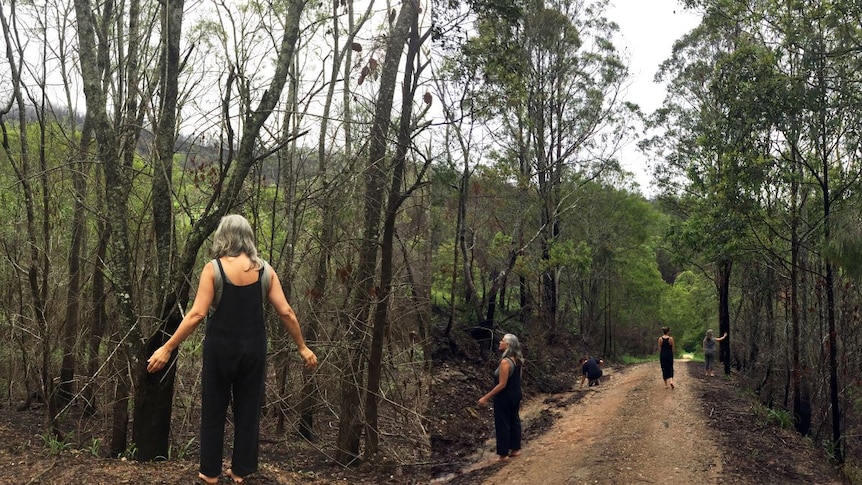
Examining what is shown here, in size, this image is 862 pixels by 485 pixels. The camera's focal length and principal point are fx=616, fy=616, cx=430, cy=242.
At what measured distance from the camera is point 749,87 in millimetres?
12008

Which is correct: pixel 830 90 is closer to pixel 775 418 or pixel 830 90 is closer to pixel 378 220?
pixel 775 418

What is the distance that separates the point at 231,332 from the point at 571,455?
7.22 m

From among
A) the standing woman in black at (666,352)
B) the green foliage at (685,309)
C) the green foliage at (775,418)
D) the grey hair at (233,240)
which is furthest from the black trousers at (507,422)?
the green foliage at (685,309)

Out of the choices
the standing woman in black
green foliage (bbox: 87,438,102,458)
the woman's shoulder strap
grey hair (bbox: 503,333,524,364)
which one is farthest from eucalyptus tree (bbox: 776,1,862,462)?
green foliage (bbox: 87,438,102,458)

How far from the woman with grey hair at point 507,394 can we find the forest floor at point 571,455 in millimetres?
352

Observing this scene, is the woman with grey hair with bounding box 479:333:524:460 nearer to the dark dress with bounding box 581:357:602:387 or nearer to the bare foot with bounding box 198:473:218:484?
the bare foot with bounding box 198:473:218:484

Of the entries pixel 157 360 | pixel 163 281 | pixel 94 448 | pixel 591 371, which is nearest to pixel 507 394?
pixel 163 281

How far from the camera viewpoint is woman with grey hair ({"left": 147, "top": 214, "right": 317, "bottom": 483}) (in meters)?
4.18

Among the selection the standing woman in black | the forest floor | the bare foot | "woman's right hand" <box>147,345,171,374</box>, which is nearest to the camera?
"woman's right hand" <box>147,345,171,374</box>

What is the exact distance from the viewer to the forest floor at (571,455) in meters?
5.28

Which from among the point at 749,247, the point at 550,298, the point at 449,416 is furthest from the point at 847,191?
the point at 550,298

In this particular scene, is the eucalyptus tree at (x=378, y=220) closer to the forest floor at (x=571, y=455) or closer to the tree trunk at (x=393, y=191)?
the tree trunk at (x=393, y=191)

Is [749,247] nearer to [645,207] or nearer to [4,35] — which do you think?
[4,35]

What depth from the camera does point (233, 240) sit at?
428cm
